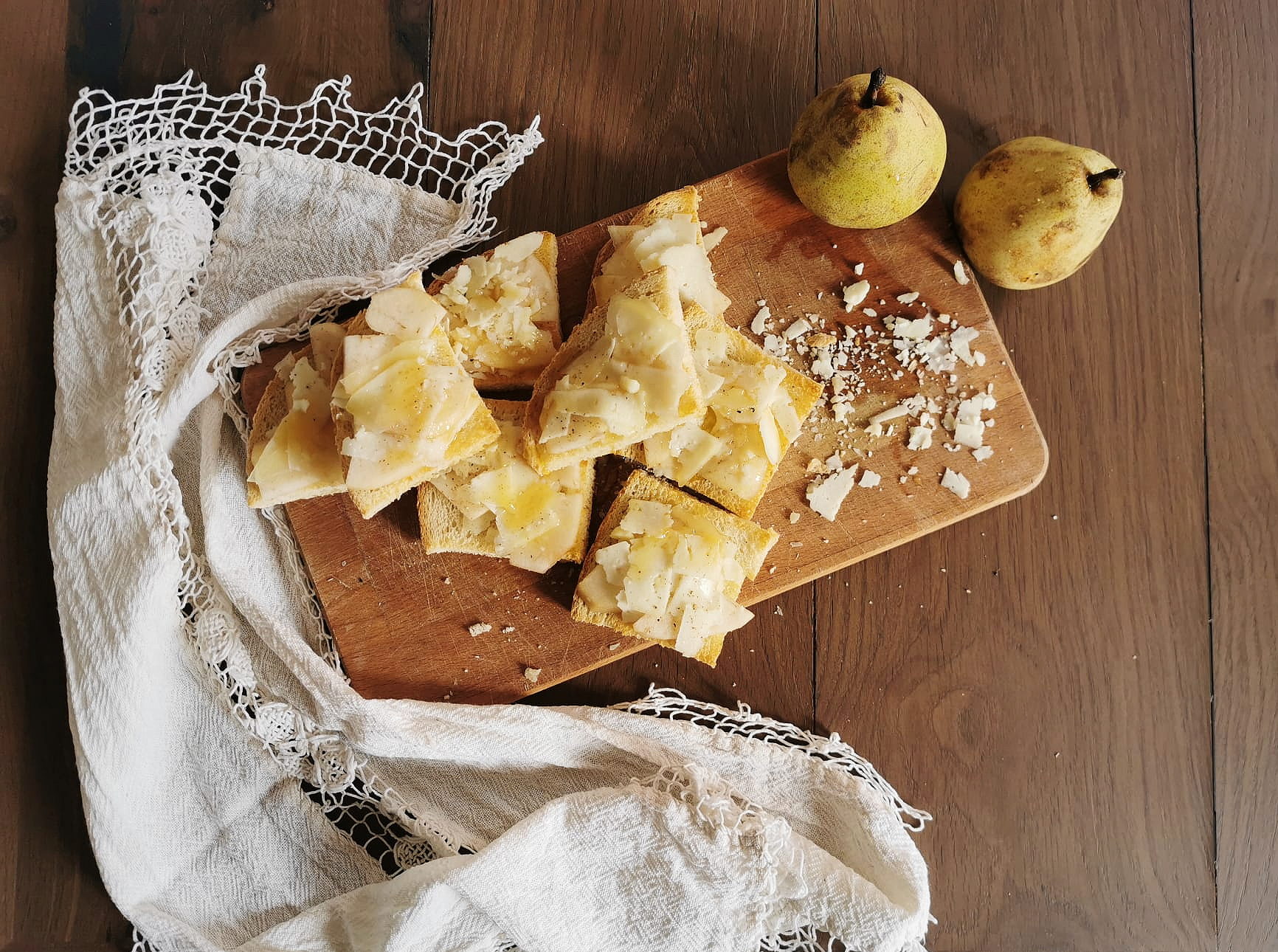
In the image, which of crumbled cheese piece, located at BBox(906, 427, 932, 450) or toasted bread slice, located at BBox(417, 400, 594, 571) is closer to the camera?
toasted bread slice, located at BBox(417, 400, 594, 571)

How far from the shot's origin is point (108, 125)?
2176 mm

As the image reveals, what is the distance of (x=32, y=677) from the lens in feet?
7.10

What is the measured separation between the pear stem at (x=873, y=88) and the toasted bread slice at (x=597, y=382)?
1.61ft

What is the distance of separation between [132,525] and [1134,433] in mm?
2253

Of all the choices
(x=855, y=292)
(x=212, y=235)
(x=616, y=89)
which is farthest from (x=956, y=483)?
(x=212, y=235)

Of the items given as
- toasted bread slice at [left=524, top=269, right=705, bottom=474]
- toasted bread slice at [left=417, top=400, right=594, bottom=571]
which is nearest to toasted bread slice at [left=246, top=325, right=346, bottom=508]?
toasted bread slice at [left=417, top=400, right=594, bottom=571]

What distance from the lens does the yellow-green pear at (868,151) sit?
5.95 feet

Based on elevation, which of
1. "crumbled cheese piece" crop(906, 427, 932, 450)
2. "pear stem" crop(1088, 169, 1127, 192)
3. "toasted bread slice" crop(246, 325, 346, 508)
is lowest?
"crumbled cheese piece" crop(906, 427, 932, 450)

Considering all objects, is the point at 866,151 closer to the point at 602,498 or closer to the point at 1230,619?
the point at 602,498

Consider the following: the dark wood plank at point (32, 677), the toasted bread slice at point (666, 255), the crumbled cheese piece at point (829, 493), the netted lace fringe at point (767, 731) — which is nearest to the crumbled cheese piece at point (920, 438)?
the crumbled cheese piece at point (829, 493)

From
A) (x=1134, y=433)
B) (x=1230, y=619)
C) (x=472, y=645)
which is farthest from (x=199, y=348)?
(x=1230, y=619)

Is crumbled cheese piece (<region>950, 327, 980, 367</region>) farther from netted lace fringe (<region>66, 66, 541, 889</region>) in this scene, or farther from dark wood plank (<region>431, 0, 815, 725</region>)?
netted lace fringe (<region>66, 66, 541, 889</region>)

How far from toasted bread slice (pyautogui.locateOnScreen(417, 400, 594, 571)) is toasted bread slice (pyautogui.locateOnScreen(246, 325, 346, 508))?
190mm

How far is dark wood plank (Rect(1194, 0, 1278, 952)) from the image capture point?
2.20 meters
